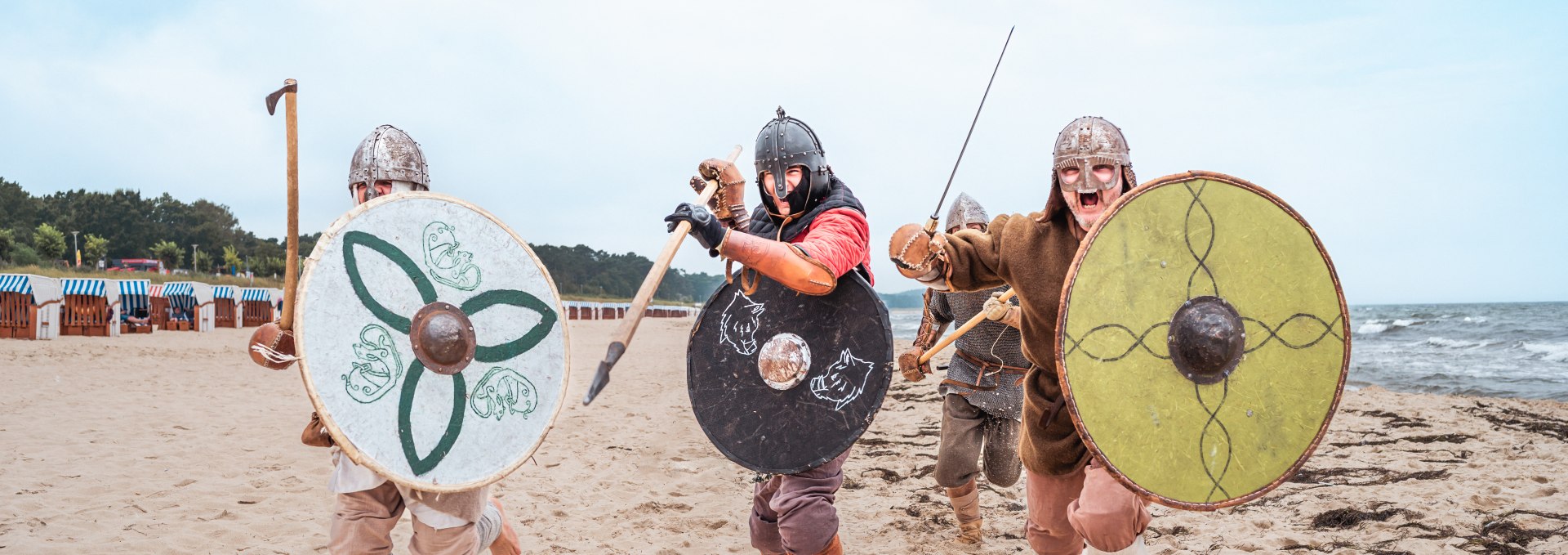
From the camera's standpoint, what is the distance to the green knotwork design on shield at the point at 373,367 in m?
2.42

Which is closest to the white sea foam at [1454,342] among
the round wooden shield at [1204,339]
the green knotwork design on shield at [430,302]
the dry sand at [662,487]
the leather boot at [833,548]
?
the dry sand at [662,487]

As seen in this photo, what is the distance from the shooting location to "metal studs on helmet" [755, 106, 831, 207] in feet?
9.61

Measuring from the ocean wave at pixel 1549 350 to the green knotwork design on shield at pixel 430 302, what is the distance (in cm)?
1917

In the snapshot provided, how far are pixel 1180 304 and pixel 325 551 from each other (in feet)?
12.4

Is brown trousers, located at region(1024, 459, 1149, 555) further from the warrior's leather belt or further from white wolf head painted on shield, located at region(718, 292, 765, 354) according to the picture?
the warrior's leather belt

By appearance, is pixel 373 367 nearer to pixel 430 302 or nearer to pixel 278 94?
pixel 430 302

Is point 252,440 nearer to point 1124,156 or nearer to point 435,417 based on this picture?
point 435,417

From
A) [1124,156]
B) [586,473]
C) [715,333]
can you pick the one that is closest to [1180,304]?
[1124,156]

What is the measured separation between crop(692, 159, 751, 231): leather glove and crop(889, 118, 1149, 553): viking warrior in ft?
1.96

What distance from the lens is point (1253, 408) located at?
2230mm

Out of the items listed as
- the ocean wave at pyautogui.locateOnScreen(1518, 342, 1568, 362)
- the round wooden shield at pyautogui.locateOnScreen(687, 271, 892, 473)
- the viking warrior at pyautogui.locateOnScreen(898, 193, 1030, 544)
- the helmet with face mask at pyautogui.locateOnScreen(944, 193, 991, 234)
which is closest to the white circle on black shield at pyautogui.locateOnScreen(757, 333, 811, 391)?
Result: the round wooden shield at pyautogui.locateOnScreen(687, 271, 892, 473)

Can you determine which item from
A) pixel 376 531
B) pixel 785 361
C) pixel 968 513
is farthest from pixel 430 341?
pixel 968 513

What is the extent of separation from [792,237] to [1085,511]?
1253 mm

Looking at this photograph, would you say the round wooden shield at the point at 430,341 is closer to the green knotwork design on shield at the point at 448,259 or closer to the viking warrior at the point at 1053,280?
the green knotwork design on shield at the point at 448,259
